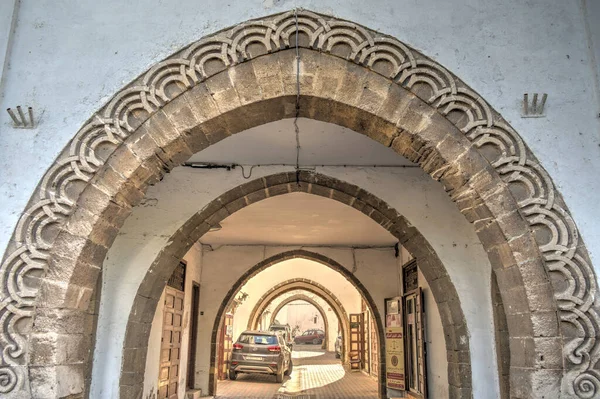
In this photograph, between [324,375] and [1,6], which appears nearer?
[1,6]

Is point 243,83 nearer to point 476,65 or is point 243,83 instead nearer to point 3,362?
point 476,65

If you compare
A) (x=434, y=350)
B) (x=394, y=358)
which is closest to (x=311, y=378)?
(x=394, y=358)

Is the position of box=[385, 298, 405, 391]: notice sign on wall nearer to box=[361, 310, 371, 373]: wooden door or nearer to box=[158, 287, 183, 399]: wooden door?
box=[158, 287, 183, 399]: wooden door

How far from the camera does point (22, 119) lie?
3131 millimetres

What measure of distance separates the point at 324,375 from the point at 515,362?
9954 mm

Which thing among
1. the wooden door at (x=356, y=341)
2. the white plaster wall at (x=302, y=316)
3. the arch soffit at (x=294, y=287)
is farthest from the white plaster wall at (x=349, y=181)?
the white plaster wall at (x=302, y=316)

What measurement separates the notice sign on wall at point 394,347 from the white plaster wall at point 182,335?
3.03 m

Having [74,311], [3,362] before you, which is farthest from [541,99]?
[3,362]

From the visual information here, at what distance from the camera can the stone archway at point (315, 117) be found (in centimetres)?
277

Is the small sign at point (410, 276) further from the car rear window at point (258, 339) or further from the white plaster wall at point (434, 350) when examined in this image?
the car rear window at point (258, 339)

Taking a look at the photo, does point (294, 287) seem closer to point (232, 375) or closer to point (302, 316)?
point (232, 375)

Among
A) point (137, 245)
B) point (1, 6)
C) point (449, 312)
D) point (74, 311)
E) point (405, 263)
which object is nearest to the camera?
point (74, 311)

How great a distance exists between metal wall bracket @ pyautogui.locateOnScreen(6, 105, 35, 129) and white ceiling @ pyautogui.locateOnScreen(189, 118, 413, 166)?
1843mm

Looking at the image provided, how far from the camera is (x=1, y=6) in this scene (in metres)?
3.40
